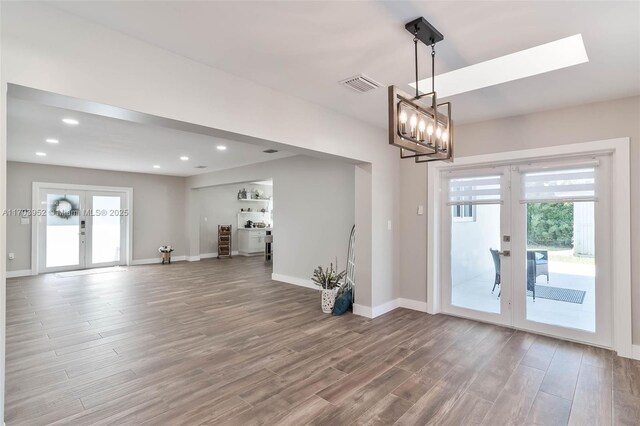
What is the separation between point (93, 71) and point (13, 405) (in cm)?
250

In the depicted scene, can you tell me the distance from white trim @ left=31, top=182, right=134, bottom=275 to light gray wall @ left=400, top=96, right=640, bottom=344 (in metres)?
7.71

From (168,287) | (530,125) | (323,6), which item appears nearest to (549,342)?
(530,125)

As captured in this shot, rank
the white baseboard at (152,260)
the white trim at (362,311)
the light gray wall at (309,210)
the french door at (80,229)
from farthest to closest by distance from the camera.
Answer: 1. the white baseboard at (152,260)
2. the french door at (80,229)
3. the light gray wall at (309,210)
4. the white trim at (362,311)

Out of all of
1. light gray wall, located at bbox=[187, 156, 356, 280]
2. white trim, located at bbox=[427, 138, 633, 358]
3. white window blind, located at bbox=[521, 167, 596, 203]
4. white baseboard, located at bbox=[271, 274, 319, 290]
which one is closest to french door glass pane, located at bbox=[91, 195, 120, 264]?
light gray wall, located at bbox=[187, 156, 356, 280]

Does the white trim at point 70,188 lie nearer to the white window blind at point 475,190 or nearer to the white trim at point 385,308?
the white trim at point 385,308

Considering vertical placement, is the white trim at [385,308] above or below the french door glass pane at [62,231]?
below

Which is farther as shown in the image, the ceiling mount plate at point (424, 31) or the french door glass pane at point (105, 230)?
the french door glass pane at point (105, 230)

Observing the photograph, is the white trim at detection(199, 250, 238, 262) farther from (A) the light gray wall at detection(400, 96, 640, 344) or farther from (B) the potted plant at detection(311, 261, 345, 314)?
(A) the light gray wall at detection(400, 96, 640, 344)

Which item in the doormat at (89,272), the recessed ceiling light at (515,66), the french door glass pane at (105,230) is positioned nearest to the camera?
the recessed ceiling light at (515,66)

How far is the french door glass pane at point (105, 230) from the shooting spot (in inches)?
331

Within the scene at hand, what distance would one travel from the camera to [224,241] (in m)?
10.6

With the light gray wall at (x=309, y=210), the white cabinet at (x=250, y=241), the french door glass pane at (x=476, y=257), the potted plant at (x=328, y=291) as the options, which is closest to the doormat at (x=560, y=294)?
the french door glass pane at (x=476, y=257)

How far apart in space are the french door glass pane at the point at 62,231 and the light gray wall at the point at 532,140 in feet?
26.6

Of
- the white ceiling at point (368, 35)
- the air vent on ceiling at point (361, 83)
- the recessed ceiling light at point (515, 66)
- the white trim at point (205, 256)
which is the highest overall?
the recessed ceiling light at point (515, 66)
